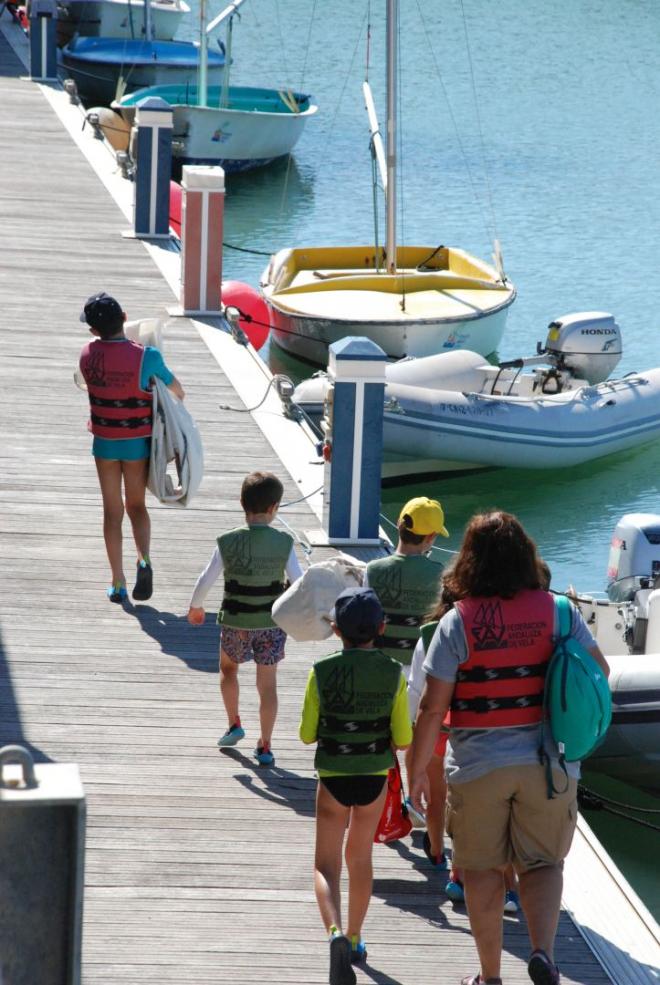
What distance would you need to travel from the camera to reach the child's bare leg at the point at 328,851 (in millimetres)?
4754

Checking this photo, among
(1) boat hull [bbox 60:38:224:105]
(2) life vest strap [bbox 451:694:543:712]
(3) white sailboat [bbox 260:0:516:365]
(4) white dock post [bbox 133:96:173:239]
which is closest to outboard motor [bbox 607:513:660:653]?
(2) life vest strap [bbox 451:694:543:712]

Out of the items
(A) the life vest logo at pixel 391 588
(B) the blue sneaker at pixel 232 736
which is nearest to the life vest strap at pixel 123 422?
(B) the blue sneaker at pixel 232 736

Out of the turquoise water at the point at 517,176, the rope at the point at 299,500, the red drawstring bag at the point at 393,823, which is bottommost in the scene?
the turquoise water at the point at 517,176

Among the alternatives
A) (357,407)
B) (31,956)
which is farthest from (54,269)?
(31,956)

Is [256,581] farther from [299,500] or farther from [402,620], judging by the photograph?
[299,500]

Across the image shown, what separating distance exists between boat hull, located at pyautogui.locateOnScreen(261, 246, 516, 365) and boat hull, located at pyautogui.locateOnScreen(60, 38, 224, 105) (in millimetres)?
12188

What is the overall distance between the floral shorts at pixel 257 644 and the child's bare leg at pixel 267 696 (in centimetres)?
3

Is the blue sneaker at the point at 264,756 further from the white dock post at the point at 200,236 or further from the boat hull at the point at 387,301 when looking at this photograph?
the boat hull at the point at 387,301

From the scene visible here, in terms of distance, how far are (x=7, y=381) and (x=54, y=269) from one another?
3524 mm

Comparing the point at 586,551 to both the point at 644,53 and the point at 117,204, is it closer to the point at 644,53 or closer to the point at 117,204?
the point at 117,204

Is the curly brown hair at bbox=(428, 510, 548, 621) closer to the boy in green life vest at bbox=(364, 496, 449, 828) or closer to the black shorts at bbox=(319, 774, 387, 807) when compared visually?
the black shorts at bbox=(319, 774, 387, 807)

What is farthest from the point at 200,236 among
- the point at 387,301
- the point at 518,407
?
the point at 387,301

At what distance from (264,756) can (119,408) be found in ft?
6.30

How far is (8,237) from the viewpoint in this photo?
15664 mm
